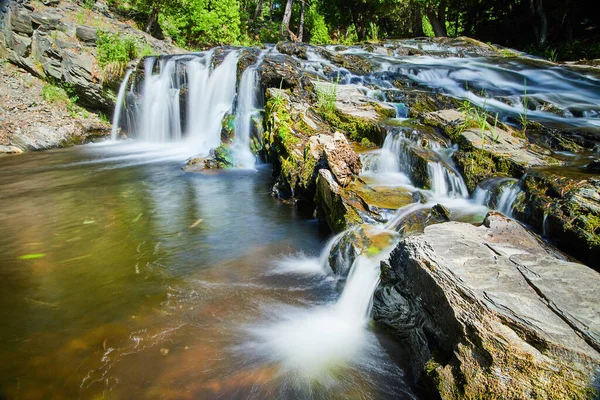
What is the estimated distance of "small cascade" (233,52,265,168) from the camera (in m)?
10.2

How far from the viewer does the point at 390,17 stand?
3266cm

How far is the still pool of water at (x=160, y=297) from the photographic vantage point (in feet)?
9.16

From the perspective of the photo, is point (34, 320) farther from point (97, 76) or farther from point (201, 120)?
point (97, 76)

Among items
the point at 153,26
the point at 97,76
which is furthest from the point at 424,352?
the point at 153,26

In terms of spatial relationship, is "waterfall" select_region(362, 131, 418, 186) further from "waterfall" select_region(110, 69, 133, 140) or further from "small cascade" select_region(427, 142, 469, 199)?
"waterfall" select_region(110, 69, 133, 140)

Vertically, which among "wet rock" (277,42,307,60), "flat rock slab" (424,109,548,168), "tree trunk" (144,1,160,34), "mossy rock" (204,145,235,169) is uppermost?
"tree trunk" (144,1,160,34)

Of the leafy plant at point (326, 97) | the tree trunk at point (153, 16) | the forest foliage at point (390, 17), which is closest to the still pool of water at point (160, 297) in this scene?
the leafy plant at point (326, 97)

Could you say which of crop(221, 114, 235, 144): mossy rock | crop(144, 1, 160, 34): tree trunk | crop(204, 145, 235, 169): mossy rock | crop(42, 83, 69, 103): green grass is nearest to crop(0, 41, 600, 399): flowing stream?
crop(204, 145, 235, 169): mossy rock

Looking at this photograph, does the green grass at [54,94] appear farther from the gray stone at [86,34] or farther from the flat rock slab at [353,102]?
the flat rock slab at [353,102]

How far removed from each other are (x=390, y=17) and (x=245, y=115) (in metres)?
28.4

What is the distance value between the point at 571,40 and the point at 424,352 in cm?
2303

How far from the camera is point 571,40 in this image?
18453mm

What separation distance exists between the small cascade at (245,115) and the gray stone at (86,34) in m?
8.26

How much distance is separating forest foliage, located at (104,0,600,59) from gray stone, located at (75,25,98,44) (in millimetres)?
5098
